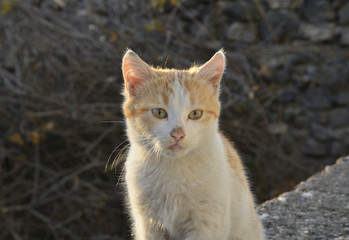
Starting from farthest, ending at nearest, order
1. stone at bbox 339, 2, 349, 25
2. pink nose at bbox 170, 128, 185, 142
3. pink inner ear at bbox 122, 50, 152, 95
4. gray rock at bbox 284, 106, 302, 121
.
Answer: gray rock at bbox 284, 106, 302, 121 < stone at bbox 339, 2, 349, 25 < pink inner ear at bbox 122, 50, 152, 95 < pink nose at bbox 170, 128, 185, 142

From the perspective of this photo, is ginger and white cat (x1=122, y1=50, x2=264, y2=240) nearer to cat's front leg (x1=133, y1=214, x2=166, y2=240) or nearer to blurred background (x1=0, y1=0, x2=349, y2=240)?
cat's front leg (x1=133, y1=214, x2=166, y2=240)

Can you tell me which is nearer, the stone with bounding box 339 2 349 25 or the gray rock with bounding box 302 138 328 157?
the stone with bounding box 339 2 349 25

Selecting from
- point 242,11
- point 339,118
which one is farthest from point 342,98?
point 242,11

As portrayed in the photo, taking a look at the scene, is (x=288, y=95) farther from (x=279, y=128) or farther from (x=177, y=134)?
(x=177, y=134)

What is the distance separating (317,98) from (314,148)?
56 cm

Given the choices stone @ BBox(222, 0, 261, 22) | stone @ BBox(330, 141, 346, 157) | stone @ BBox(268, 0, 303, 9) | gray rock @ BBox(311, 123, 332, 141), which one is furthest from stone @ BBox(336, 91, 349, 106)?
stone @ BBox(222, 0, 261, 22)

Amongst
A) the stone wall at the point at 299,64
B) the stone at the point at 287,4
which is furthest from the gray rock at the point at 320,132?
the stone at the point at 287,4

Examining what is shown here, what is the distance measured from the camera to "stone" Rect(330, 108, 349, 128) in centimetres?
498

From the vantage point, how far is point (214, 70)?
214 centimetres

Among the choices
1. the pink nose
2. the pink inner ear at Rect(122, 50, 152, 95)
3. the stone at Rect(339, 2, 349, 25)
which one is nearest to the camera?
the pink nose

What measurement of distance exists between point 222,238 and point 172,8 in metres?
3.63

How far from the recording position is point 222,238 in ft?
6.35

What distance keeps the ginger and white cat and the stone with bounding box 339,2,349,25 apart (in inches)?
129

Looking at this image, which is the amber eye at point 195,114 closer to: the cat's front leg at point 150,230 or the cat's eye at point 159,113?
the cat's eye at point 159,113
